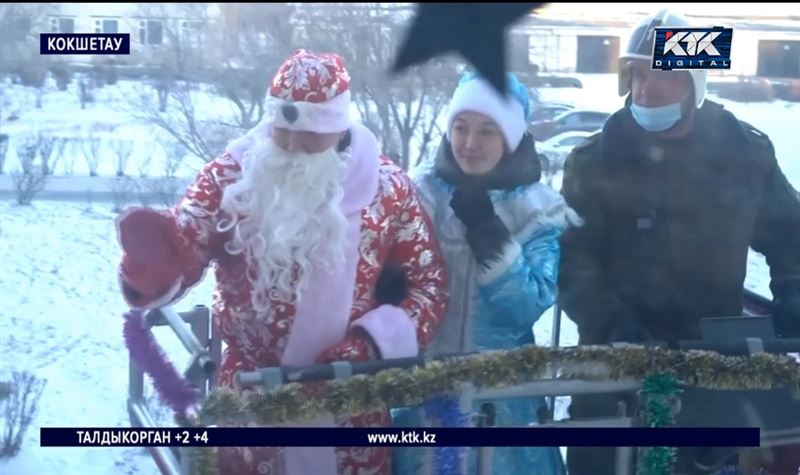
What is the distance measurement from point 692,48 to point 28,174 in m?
1.54

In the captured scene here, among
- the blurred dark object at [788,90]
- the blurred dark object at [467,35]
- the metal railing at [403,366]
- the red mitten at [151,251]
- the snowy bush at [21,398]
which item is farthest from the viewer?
the blurred dark object at [788,90]

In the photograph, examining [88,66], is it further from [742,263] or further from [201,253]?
[742,263]

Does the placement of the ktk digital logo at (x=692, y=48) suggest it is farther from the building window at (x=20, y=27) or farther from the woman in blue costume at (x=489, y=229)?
the building window at (x=20, y=27)

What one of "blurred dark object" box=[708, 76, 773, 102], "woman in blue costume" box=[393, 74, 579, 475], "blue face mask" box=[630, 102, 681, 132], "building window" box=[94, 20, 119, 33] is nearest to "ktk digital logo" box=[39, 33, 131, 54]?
"building window" box=[94, 20, 119, 33]

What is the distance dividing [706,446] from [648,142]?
72cm

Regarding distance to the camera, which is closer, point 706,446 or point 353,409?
point 353,409

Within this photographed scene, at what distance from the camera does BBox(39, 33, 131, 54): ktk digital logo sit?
271cm

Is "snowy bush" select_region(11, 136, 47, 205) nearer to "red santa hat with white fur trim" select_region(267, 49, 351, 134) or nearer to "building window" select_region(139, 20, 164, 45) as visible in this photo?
"building window" select_region(139, 20, 164, 45)

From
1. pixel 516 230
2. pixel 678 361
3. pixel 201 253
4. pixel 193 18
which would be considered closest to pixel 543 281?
pixel 516 230

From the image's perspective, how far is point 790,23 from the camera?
2.91m

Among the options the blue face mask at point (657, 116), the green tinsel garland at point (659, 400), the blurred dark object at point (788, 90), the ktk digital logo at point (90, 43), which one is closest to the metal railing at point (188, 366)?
the ktk digital logo at point (90, 43)

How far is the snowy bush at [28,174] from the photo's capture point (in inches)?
110

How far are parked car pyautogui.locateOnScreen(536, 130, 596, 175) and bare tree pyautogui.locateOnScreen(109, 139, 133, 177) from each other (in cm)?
93

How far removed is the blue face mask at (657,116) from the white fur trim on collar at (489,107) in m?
0.28
